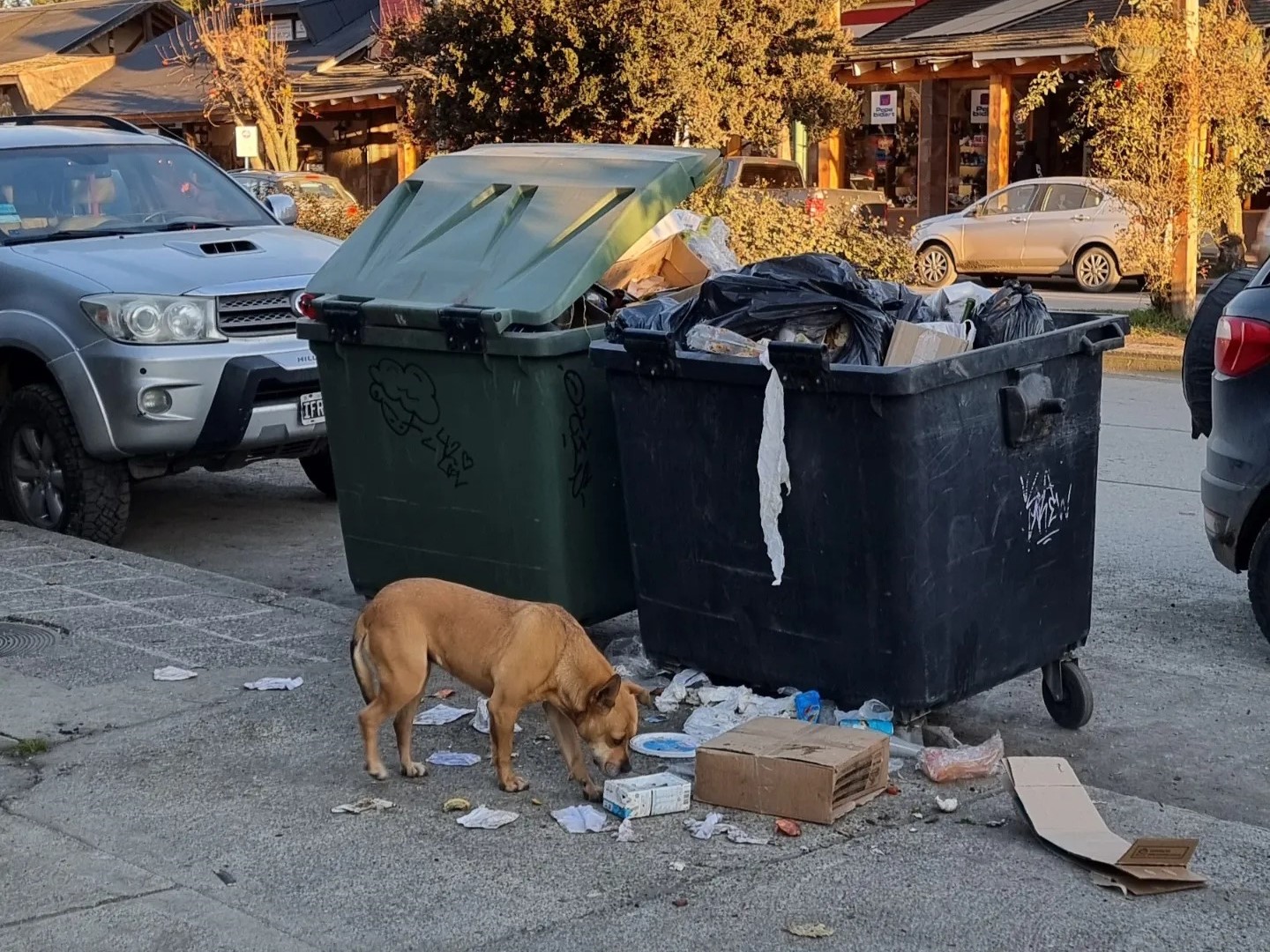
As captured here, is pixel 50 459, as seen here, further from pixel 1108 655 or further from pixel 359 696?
pixel 1108 655

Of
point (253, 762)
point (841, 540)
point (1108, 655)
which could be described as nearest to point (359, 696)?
point (253, 762)

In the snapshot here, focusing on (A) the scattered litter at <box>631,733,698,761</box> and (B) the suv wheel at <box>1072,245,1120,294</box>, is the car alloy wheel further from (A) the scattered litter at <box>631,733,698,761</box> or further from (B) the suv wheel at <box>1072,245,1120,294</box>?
(B) the suv wheel at <box>1072,245,1120,294</box>

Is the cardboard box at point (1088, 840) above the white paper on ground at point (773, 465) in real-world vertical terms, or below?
below

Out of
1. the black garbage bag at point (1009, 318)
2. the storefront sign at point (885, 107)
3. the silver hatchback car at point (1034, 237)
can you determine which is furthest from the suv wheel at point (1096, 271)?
the black garbage bag at point (1009, 318)

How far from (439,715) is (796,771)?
1.38 meters

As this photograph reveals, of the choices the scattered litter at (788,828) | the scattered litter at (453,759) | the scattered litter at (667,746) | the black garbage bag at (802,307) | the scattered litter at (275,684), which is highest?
the black garbage bag at (802,307)

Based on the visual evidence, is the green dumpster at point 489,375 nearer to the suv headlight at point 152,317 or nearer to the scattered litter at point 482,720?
the scattered litter at point 482,720

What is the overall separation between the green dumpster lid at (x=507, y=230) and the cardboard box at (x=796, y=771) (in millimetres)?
1676

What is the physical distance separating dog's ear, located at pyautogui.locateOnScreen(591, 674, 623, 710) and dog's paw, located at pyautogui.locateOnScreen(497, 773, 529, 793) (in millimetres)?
331

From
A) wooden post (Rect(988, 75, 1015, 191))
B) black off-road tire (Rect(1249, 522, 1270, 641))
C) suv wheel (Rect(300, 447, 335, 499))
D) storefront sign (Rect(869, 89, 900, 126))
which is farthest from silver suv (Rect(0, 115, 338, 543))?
storefront sign (Rect(869, 89, 900, 126))

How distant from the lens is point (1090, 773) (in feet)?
15.6

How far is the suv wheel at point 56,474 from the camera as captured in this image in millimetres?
7719

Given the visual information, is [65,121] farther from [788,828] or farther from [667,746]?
[788,828]

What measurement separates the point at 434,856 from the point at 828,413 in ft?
5.19
